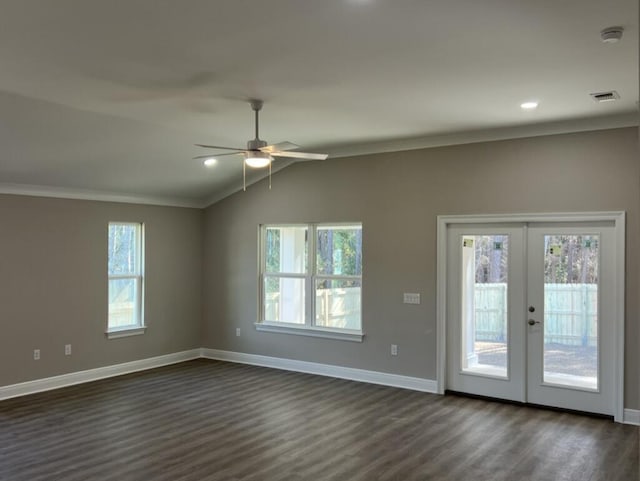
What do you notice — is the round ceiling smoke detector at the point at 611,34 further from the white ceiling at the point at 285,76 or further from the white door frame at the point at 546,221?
the white door frame at the point at 546,221

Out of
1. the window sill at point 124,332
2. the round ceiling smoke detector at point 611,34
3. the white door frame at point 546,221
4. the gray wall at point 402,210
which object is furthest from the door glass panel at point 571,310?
the window sill at point 124,332

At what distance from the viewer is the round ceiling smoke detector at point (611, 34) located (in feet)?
10.0

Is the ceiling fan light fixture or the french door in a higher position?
the ceiling fan light fixture

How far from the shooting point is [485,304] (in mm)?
5977

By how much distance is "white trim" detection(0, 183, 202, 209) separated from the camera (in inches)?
240

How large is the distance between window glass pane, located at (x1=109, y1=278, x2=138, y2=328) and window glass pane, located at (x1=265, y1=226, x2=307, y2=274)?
6.06 feet

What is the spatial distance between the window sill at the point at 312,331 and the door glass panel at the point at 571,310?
2.22m

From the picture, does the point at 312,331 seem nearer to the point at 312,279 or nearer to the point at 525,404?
the point at 312,279

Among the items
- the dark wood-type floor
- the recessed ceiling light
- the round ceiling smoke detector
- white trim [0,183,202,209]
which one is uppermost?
the recessed ceiling light

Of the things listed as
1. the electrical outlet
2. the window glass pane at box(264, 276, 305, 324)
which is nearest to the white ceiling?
the electrical outlet

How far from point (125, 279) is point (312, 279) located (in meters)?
2.51

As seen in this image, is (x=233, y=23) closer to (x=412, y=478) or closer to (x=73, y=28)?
(x=73, y=28)

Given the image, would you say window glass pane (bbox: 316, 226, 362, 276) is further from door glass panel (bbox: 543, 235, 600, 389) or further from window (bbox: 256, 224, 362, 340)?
door glass panel (bbox: 543, 235, 600, 389)

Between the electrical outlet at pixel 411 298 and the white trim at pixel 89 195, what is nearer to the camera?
the white trim at pixel 89 195
